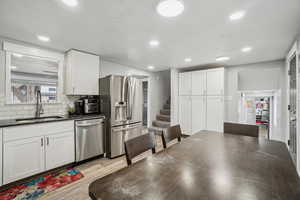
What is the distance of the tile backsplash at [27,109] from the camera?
2.18 metres

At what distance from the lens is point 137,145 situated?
1.28 m

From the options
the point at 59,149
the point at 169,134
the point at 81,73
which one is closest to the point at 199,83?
the point at 169,134

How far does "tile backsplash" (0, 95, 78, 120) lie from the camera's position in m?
2.18

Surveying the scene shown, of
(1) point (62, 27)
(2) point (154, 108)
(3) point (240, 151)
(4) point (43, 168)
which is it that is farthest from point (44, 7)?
(2) point (154, 108)

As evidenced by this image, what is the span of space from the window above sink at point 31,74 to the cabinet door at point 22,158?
0.84 m

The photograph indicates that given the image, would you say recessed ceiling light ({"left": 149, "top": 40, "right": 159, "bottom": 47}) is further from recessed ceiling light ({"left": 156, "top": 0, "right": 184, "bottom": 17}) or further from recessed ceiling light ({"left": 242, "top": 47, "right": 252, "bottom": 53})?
recessed ceiling light ({"left": 242, "top": 47, "right": 252, "bottom": 53})

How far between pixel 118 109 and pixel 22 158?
1655 mm

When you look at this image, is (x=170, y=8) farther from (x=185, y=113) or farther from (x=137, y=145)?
(x=185, y=113)

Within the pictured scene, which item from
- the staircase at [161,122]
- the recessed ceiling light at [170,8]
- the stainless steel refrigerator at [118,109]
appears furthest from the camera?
the staircase at [161,122]

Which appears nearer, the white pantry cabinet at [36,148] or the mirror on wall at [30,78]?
the white pantry cabinet at [36,148]

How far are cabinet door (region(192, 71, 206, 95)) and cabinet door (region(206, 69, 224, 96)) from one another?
115 mm

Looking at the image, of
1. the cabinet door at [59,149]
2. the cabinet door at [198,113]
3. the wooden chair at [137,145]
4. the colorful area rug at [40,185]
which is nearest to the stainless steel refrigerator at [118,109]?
the cabinet door at [59,149]

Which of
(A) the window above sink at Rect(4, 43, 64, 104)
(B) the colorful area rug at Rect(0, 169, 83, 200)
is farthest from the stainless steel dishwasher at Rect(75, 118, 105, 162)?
(A) the window above sink at Rect(4, 43, 64, 104)

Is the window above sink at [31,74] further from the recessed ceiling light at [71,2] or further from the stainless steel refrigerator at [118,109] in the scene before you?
the recessed ceiling light at [71,2]
